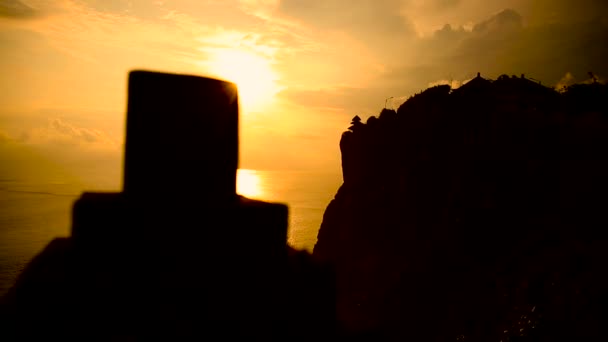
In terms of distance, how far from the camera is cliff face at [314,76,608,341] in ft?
37.6

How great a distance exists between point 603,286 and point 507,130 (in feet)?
30.0

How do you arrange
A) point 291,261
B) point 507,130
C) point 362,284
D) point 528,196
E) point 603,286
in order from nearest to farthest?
1. point 291,261
2. point 603,286
3. point 528,196
4. point 507,130
5. point 362,284

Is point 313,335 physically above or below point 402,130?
below

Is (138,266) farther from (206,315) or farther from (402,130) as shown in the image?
(402,130)

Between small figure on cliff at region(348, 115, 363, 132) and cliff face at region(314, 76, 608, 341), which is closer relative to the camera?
cliff face at region(314, 76, 608, 341)

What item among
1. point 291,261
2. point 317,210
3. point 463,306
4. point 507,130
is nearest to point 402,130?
point 507,130

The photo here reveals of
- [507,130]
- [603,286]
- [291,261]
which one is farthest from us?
[507,130]

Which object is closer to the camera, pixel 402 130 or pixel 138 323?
pixel 138 323

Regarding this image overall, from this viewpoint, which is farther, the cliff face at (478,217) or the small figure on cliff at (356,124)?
the small figure on cliff at (356,124)

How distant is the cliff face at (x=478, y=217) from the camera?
11445 mm

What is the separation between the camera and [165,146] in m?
3.41

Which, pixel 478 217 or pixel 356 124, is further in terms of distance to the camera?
pixel 356 124

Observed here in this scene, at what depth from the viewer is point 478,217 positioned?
16453 millimetres

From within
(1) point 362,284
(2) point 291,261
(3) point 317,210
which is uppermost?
(2) point 291,261
